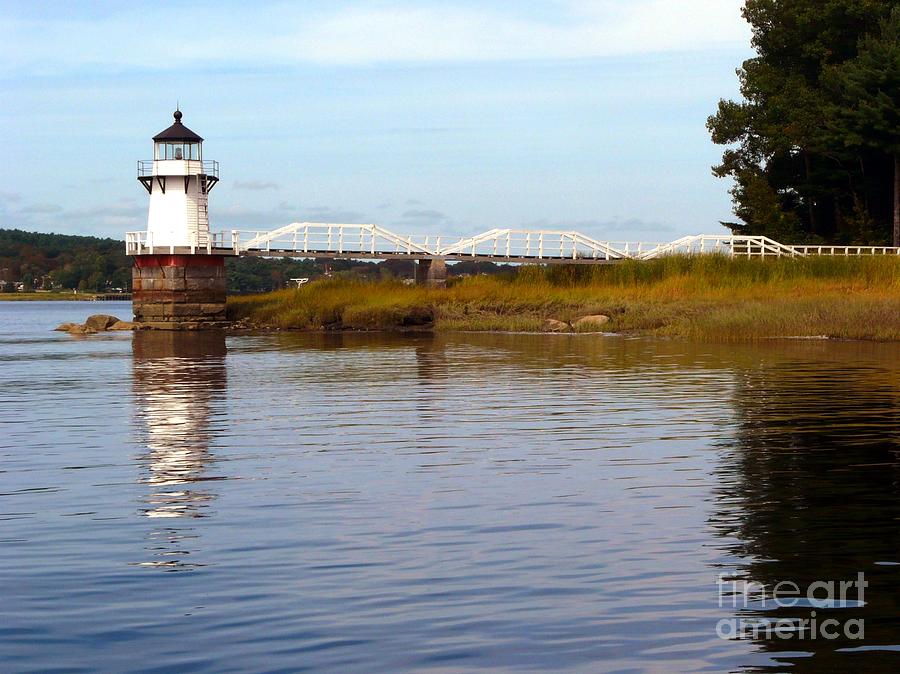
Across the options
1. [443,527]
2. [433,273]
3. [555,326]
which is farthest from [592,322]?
[443,527]

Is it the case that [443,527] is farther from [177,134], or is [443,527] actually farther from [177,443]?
[177,134]

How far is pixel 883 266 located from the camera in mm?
44438

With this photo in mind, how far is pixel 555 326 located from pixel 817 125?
22.8 m

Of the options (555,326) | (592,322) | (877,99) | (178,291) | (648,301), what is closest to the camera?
(648,301)

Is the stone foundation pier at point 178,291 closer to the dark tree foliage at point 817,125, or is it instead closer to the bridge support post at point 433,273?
the bridge support post at point 433,273

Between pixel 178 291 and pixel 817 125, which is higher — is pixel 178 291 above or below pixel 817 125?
below

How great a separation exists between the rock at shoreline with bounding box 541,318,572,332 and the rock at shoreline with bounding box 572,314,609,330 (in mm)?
415

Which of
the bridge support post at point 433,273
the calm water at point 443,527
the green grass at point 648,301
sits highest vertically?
the bridge support post at point 433,273

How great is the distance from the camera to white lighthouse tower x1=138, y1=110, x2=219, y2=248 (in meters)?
58.4

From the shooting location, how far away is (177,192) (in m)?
58.5

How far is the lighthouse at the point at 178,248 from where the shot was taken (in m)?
57.5

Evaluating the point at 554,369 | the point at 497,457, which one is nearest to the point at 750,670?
the point at 497,457

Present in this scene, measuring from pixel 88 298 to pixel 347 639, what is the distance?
643 ft

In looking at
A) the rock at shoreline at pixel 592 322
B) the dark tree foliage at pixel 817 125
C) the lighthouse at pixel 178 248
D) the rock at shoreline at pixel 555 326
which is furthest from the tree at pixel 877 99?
the lighthouse at pixel 178 248
